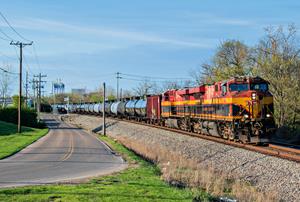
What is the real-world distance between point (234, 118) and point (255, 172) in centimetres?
712

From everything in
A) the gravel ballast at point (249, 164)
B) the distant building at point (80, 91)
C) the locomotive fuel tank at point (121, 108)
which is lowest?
the gravel ballast at point (249, 164)

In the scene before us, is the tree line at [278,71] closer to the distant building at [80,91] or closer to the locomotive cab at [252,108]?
the locomotive cab at [252,108]

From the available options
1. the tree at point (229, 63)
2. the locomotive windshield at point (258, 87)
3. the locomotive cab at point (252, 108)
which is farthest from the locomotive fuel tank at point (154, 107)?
the locomotive windshield at point (258, 87)

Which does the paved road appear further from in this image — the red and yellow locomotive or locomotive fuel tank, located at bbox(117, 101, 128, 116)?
locomotive fuel tank, located at bbox(117, 101, 128, 116)

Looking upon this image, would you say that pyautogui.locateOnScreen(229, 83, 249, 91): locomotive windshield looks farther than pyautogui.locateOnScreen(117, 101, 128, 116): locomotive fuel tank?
No

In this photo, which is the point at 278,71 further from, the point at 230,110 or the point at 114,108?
the point at 114,108

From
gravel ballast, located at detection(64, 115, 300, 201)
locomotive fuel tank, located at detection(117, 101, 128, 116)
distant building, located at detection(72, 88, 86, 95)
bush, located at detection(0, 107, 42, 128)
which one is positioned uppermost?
distant building, located at detection(72, 88, 86, 95)

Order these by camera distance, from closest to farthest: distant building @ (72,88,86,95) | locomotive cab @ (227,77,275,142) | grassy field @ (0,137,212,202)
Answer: grassy field @ (0,137,212,202) → locomotive cab @ (227,77,275,142) → distant building @ (72,88,86,95)

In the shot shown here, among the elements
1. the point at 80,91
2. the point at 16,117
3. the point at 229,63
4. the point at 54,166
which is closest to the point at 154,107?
the point at 229,63

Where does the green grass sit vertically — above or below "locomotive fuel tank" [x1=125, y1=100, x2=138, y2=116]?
below

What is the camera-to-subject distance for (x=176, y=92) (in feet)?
134

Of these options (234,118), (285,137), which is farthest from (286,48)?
(234,118)

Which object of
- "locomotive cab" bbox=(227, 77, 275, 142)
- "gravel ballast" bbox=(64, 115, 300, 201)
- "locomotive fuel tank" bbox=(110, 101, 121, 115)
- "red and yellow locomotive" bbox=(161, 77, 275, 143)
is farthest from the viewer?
"locomotive fuel tank" bbox=(110, 101, 121, 115)

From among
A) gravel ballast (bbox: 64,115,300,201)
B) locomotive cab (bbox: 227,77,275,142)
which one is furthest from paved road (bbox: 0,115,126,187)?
locomotive cab (bbox: 227,77,275,142)
